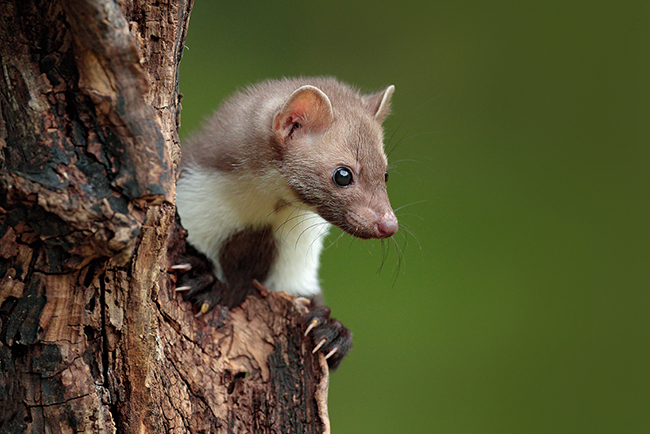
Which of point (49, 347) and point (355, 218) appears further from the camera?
point (355, 218)

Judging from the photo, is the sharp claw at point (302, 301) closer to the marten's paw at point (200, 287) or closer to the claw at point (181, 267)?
the marten's paw at point (200, 287)

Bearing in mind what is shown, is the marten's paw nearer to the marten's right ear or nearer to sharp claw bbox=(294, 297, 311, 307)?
sharp claw bbox=(294, 297, 311, 307)

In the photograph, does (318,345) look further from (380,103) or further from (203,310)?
(380,103)

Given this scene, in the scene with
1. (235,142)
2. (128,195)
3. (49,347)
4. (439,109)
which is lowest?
(49,347)

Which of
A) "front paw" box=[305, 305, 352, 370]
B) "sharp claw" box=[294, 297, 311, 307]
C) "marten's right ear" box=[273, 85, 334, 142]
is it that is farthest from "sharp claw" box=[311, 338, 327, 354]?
"marten's right ear" box=[273, 85, 334, 142]

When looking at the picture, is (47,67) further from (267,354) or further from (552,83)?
(552,83)

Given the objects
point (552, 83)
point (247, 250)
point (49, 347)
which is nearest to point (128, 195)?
point (49, 347)
